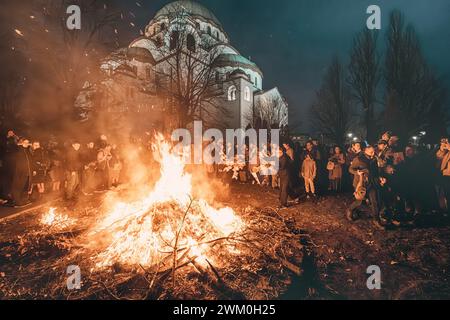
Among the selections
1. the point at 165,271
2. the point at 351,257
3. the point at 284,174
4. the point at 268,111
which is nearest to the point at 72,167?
the point at 165,271

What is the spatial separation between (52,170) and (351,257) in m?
11.5

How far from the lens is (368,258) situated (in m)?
5.11

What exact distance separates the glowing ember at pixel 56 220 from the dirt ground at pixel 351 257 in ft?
1.40

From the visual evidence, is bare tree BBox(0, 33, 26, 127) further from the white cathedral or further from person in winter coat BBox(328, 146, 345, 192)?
person in winter coat BBox(328, 146, 345, 192)

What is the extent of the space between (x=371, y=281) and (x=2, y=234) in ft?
29.0

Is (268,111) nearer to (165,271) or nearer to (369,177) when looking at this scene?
(369,177)

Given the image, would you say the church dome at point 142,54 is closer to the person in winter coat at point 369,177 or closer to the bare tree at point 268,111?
the bare tree at point 268,111

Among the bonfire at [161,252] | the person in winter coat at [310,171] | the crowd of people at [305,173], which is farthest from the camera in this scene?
the person in winter coat at [310,171]

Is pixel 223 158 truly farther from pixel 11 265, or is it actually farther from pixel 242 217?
pixel 11 265

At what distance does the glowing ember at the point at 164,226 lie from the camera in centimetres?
507

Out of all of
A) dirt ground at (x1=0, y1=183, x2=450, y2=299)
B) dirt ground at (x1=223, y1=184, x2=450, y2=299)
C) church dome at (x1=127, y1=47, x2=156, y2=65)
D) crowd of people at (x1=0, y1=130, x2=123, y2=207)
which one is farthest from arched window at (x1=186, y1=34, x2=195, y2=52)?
dirt ground at (x1=223, y1=184, x2=450, y2=299)

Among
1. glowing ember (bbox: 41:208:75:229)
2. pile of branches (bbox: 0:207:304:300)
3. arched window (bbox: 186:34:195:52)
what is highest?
arched window (bbox: 186:34:195:52)

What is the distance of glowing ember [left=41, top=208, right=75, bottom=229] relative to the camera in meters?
6.73

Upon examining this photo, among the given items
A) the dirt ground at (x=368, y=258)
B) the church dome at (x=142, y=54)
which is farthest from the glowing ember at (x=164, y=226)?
the church dome at (x=142, y=54)
